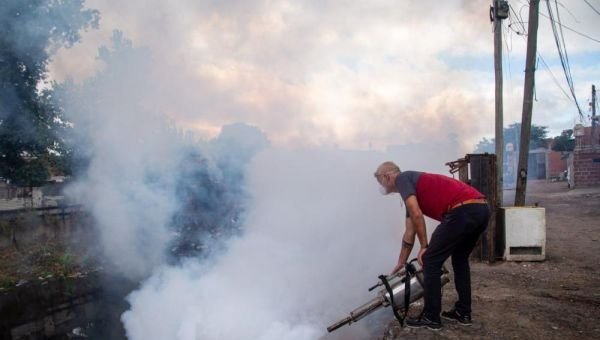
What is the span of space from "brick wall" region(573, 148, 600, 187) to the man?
19686mm

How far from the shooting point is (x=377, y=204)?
35.7 ft

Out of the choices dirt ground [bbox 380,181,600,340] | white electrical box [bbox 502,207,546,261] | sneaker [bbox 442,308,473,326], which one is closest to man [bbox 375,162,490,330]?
sneaker [bbox 442,308,473,326]

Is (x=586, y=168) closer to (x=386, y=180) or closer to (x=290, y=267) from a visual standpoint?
(x=290, y=267)

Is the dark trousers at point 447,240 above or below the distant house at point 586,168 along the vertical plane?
below

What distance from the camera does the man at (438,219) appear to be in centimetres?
335

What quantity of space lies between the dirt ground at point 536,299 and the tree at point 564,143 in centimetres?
3516

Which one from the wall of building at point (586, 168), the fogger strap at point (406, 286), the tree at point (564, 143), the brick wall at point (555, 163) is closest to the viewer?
the fogger strap at point (406, 286)

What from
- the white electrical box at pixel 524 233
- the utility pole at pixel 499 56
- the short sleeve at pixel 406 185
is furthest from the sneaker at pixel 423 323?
the utility pole at pixel 499 56

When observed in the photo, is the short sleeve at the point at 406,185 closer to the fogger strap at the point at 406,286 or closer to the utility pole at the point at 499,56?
the fogger strap at the point at 406,286

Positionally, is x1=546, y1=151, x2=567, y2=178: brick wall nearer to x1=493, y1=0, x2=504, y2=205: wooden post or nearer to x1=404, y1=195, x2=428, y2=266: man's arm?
x1=493, y1=0, x2=504, y2=205: wooden post

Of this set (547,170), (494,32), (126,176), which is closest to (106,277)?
(126,176)

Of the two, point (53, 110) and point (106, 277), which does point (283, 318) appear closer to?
point (106, 277)

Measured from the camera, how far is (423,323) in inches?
142

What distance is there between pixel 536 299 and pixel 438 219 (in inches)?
80.9
